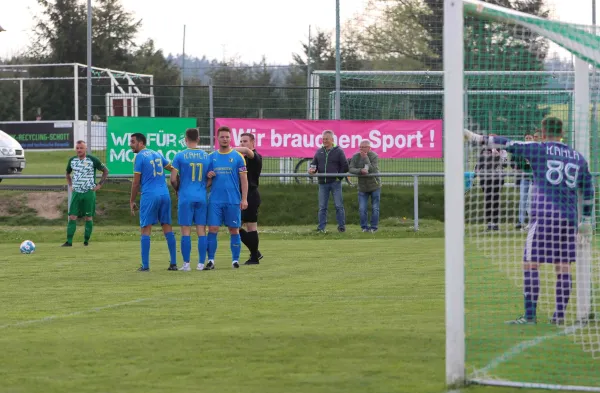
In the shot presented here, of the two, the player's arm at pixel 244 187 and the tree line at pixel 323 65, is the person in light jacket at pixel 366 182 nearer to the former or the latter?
the tree line at pixel 323 65

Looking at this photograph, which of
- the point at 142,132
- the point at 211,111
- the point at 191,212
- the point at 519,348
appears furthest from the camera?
the point at 211,111

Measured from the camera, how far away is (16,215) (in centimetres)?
2427

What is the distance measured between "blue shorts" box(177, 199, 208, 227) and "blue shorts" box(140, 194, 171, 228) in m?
0.33

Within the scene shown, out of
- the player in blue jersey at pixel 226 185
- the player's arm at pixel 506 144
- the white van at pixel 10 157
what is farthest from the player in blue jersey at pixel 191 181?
the white van at pixel 10 157

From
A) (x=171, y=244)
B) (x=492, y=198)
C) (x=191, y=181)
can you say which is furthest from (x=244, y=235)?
(x=492, y=198)

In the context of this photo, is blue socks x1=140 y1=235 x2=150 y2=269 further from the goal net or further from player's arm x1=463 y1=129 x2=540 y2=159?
player's arm x1=463 y1=129 x2=540 y2=159

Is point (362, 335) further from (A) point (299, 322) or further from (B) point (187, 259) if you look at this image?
(B) point (187, 259)

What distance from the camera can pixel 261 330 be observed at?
8789 millimetres

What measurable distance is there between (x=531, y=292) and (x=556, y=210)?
30.7 inches

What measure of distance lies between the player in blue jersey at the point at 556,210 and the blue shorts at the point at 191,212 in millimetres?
6209

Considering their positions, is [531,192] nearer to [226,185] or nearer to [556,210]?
[556,210]

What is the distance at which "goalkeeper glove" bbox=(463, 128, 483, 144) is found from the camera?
749 cm

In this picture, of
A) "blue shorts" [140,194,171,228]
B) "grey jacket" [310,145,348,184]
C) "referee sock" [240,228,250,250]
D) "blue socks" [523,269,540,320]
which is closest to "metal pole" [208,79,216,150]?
"grey jacket" [310,145,348,184]

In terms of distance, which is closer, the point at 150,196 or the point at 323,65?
the point at 150,196
